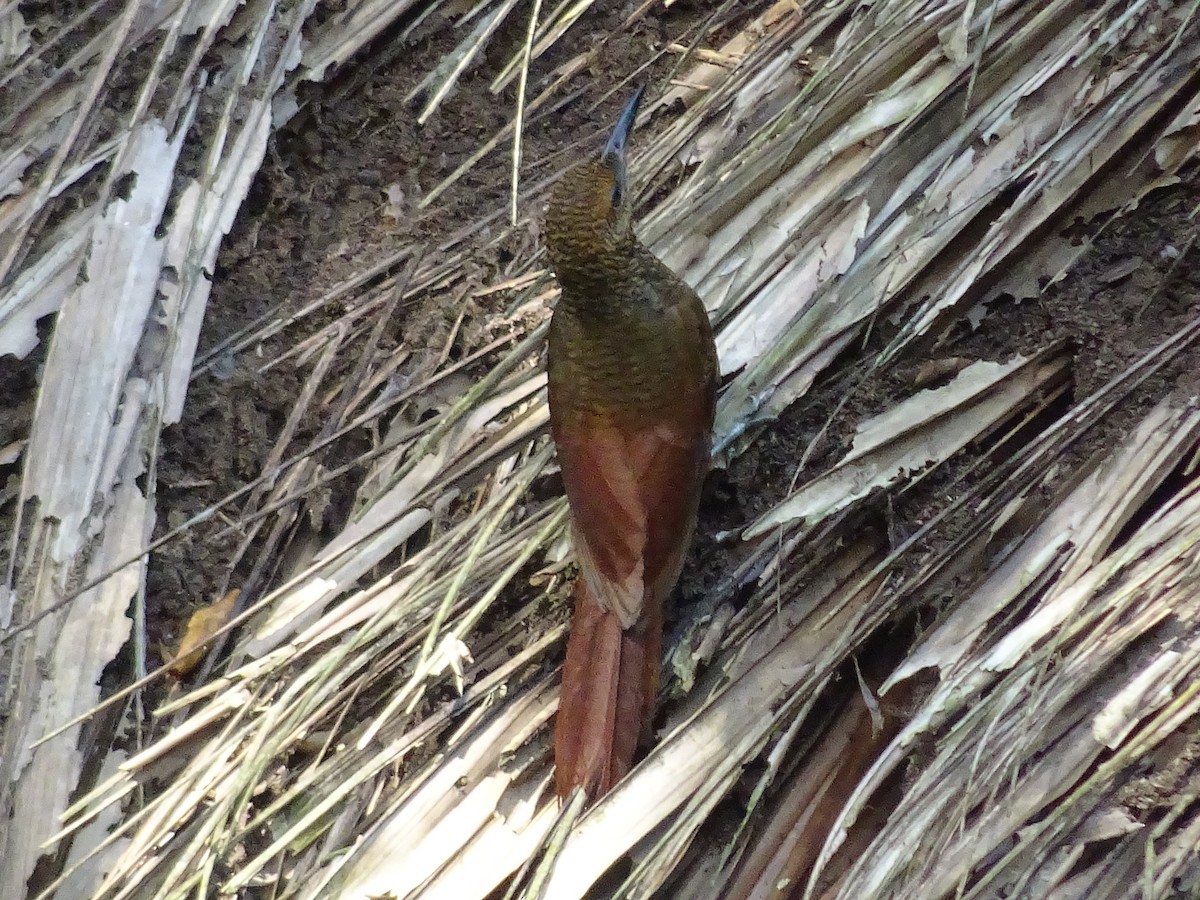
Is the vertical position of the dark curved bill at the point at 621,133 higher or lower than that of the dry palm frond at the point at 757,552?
higher

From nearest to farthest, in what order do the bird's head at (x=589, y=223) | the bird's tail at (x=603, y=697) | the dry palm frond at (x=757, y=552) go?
the dry palm frond at (x=757, y=552)
the bird's tail at (x=603, y=697)
the bird's head at (x=589, y=223)

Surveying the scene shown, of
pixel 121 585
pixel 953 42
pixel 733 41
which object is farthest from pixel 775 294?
pixel 121 585

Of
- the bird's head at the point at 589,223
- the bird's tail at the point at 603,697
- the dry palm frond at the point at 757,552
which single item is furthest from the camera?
the bird's head at the point at 589,223

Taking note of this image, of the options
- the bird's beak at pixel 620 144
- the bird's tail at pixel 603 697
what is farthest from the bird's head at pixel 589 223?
the bird's tail at pixel 603 697

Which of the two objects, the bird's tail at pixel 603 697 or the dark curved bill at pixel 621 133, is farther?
the dark curved bill at pixel 621 133

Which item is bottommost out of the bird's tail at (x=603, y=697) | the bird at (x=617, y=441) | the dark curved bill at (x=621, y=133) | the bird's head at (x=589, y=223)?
the bird's tail at (x=603, y=697)

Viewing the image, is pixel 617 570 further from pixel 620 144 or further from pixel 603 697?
pixel 620 144

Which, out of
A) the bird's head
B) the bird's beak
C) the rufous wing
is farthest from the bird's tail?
the bird's beak

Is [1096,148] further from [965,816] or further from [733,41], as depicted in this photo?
[965,816]

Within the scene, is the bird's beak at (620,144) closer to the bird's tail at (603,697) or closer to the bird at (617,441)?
the bird at (617,441)
